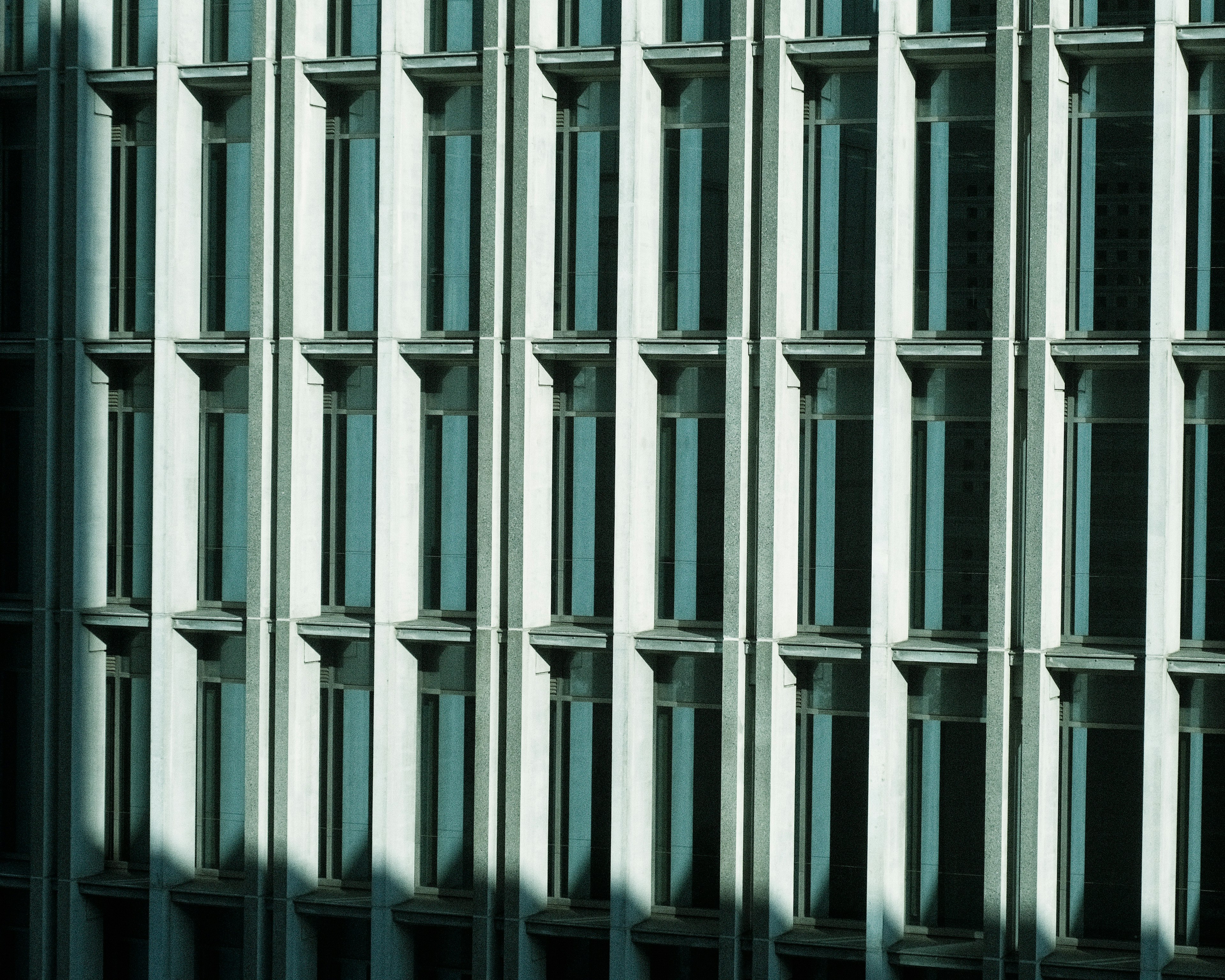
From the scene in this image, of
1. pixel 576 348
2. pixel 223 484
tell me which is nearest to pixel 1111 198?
pixel 576 348

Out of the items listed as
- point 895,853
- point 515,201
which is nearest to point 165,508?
point 515,201

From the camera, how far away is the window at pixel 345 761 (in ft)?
79.4

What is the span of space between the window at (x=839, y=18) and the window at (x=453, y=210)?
4350 millimetres

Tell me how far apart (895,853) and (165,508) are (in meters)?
10.3

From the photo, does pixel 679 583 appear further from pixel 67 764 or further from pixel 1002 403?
pixel 67 764

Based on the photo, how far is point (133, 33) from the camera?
24.9 meters

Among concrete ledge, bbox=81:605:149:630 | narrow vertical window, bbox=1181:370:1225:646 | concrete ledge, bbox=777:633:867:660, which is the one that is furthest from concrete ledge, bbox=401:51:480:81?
narrow vertical window, bbox=1181:370:1225:646

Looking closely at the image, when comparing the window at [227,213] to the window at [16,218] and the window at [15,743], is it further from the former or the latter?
the window at [15,743]

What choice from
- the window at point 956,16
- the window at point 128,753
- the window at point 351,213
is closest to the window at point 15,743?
the window at point 128,753

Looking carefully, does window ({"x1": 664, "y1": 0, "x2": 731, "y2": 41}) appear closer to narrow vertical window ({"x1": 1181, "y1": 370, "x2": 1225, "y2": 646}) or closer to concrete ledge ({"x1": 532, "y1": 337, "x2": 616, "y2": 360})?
concrete ledge ({"x1": 532, "y1": 337, "x2": 616, "y2": 360})

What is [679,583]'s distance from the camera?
75.9ft

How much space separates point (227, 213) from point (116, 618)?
559cm

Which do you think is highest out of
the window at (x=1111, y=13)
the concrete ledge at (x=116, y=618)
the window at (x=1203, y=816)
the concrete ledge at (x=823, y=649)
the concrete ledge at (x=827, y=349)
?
the window at (x=1111, y=13)

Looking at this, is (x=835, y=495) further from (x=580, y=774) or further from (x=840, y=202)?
(x=580, y=774)
